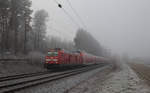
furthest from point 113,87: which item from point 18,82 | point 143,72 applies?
point 143,72

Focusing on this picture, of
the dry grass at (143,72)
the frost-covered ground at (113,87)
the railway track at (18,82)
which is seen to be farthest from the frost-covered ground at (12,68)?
the dry grass at (143,72)

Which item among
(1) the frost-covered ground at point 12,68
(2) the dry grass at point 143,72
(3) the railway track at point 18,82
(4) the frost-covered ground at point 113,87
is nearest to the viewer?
(3) the railway track at point 18,82

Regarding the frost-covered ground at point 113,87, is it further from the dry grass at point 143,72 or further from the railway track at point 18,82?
the railway track at point 18,82

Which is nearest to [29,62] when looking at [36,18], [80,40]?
[36,18]

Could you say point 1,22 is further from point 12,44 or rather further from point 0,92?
point 0,92

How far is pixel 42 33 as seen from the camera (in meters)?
57.6

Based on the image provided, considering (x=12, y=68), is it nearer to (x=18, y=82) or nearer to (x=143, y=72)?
(x=18, y=82)

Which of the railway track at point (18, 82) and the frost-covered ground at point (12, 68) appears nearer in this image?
the railway track at point (18, 82)

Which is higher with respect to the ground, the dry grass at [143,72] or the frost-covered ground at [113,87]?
the frost-covered ground at [113,87]

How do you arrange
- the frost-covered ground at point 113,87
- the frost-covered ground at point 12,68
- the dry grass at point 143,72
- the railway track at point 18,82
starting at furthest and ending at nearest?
the frost-covered ground at point 12,68, the dry grass at point 143,72, the frost-covered ground at point 113,87, the railway track at point 18,82

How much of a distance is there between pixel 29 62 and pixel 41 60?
289cm

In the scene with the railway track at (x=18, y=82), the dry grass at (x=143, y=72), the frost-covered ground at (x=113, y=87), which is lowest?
the dry grass at (x=143, y=72)

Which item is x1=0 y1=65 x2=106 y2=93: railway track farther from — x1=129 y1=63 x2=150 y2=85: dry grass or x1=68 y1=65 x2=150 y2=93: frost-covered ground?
x1=129 y1=63 x2=150 y2=85: dry grass

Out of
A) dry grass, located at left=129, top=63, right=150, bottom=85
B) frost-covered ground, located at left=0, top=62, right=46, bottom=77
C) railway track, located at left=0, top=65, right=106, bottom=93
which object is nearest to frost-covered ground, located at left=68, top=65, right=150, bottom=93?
dry grass, located at left=129, top=63, right=150, bottom=85
